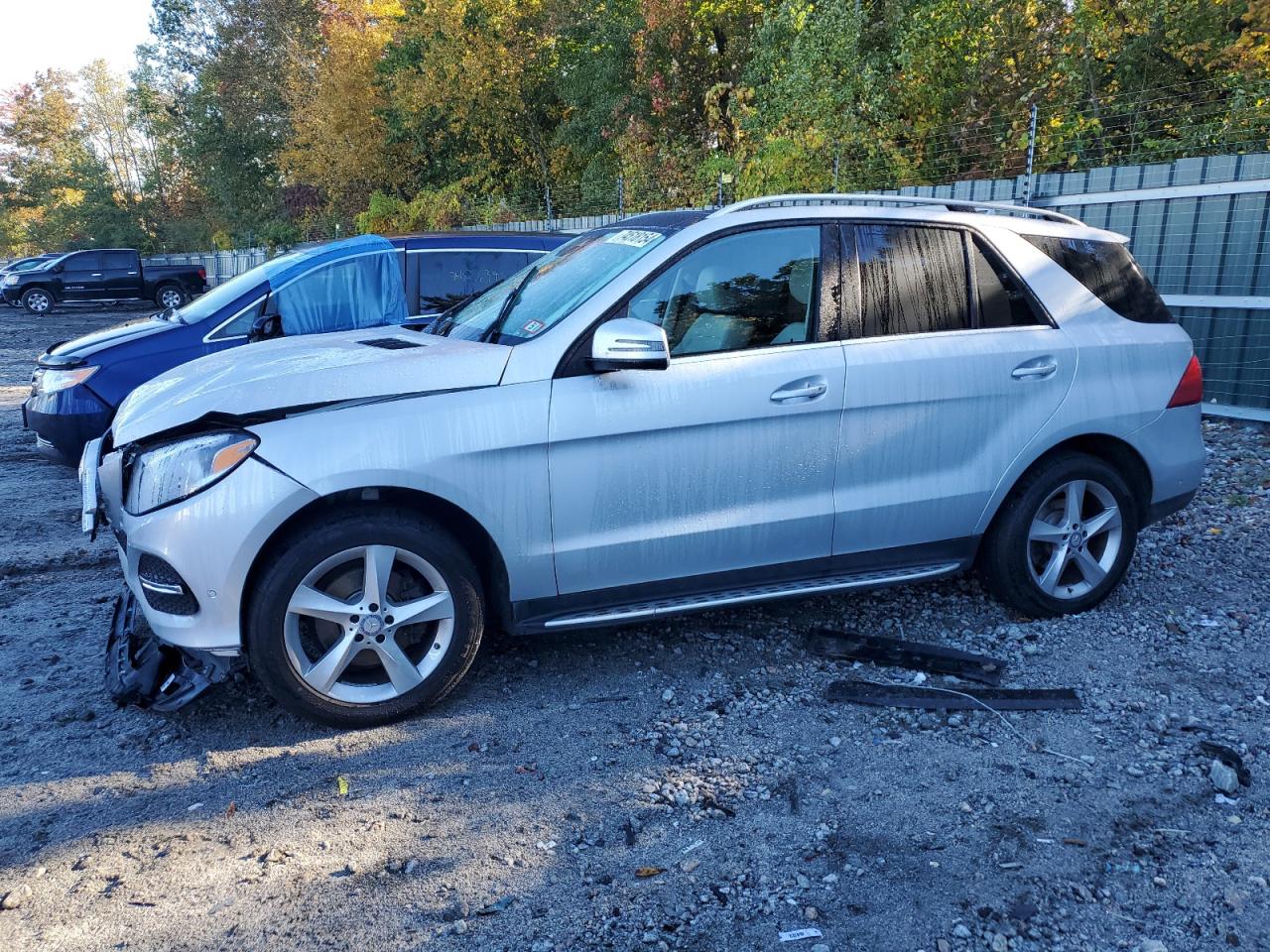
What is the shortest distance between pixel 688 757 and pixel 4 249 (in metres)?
80.7

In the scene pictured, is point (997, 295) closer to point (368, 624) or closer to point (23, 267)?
point (368, 624)

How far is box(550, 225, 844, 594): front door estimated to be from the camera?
11.7 ft

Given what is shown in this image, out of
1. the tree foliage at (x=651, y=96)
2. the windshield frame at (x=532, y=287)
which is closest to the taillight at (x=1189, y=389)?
the windshield frame at (x=532, y=287)

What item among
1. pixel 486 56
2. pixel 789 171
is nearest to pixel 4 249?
pixel 486 56

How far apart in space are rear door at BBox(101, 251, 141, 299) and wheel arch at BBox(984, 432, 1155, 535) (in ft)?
89.2

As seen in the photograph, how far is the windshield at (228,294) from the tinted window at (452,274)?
93cm

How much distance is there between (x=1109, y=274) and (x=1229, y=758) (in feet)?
→ 7.49

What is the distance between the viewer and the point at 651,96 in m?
19.7

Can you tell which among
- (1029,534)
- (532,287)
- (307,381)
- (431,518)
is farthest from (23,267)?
(1029,534)

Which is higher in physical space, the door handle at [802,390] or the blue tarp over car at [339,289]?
the blue tarp over car at [339,289]

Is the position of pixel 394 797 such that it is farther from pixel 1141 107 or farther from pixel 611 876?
pixel 1141 107

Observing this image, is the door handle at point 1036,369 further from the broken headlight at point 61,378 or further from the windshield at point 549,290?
the broken headlight at point 61,378

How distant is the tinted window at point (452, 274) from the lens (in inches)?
268

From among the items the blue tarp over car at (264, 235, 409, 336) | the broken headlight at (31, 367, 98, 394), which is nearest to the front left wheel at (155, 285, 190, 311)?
the broken headlight at (31, 367, 98, 394)
